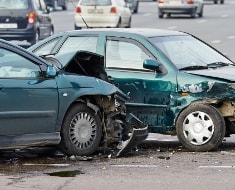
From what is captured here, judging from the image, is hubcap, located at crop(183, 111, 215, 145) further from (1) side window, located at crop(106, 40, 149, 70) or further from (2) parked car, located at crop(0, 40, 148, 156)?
(1) side window, located at crop(106, 40, 149, 70)

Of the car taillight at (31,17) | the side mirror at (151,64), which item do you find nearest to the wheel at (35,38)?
the car taillight at (31,17)

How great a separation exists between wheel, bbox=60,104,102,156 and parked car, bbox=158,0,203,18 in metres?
35.0

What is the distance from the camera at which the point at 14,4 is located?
2758 centimetres

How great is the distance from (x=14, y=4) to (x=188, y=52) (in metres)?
16.0

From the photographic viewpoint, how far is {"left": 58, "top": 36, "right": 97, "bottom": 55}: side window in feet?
40.2

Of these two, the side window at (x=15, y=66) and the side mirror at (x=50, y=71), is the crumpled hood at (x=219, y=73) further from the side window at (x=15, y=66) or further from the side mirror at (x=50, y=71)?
the side window at (x=15, y=66)

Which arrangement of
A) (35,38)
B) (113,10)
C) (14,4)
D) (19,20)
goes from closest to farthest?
(19,20)
(14,4)
(35,38)
(113,10)

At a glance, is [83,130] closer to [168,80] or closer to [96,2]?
[168,80]

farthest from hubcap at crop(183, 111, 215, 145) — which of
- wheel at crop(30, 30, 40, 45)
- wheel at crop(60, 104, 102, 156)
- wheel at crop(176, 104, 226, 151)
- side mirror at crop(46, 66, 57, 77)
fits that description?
wheel at crop(30, 30, 40, 45)

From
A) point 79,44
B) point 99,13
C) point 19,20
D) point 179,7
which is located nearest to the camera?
point 79,44

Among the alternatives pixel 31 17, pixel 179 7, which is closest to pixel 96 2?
pixel 31 17

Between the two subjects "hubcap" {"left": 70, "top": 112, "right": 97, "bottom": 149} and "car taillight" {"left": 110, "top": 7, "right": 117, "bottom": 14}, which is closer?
"hubcap" {"left": 70, "top": 112, "right": 97, "bottom": 149}

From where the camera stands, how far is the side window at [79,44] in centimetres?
1225

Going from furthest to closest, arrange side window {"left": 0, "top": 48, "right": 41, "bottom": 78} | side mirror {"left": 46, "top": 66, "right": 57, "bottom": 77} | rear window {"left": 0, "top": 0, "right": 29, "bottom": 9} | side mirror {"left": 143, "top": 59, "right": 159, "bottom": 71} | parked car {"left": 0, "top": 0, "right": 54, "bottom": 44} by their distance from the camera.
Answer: rear window {"left": 0, "top": 0, "right": 29, "bottom": 9} < parked car {"left": 0, "top": 0, "right": 54, "bottom": 44} < side mirror {"left": 143, "top": 59, "right": 159, "bottom": 71} < side mirror {"left": 46, "top": 66, "right": 57, "bottom": 77} < side window {"left": 0, "top": 48, "right": 41, "bottom": 78}
